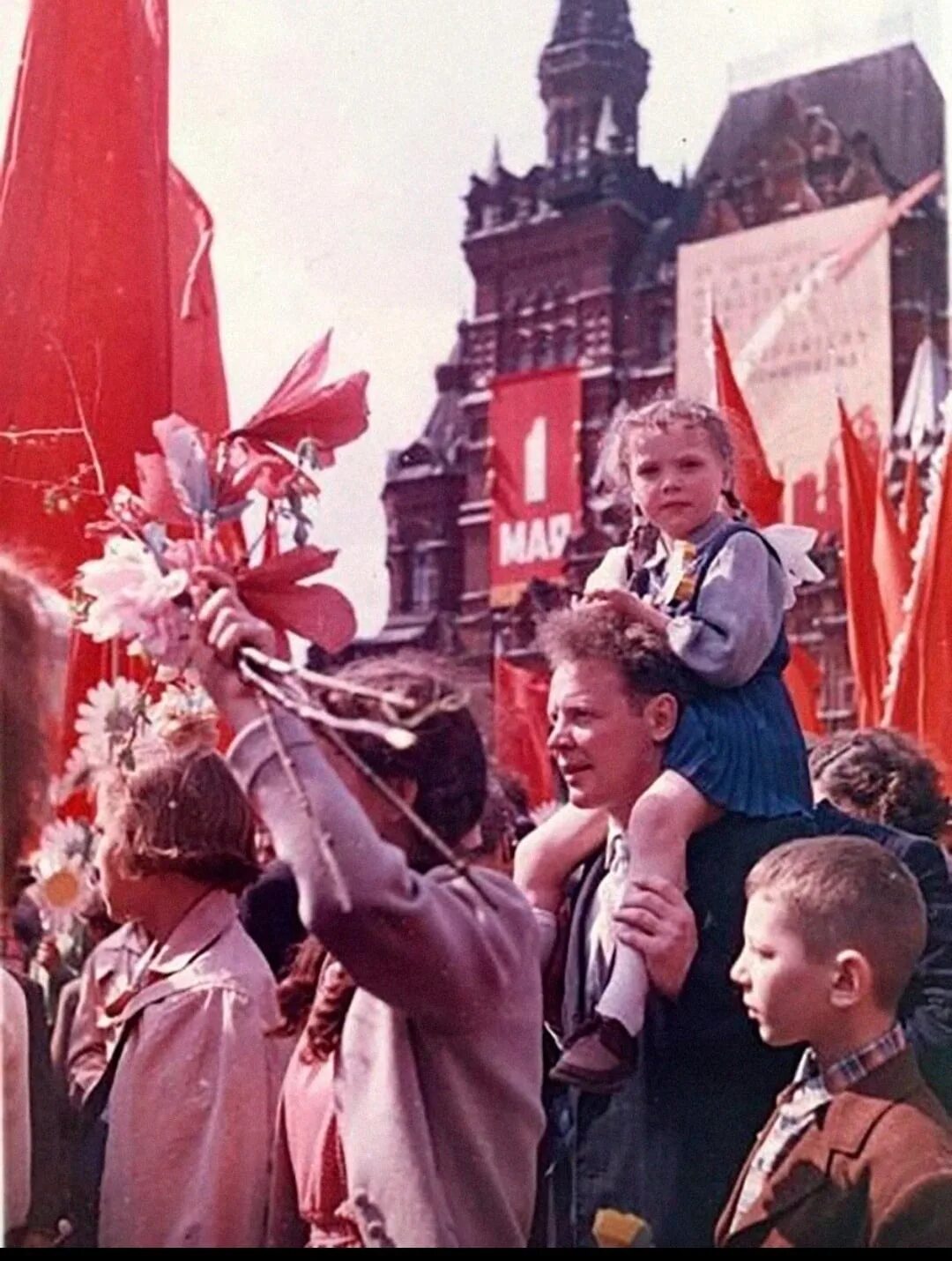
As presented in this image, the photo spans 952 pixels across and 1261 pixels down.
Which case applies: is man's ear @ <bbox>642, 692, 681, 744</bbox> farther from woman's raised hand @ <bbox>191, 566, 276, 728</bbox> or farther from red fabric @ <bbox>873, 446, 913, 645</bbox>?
woman's raised hand @ <bbox>191, 566, 276, 728</bbox>

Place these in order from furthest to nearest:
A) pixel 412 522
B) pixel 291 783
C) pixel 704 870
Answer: pixel 412 522
pixel 704 870
pixel 291 783

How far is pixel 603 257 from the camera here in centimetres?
311

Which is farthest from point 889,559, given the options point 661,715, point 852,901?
point 852,901

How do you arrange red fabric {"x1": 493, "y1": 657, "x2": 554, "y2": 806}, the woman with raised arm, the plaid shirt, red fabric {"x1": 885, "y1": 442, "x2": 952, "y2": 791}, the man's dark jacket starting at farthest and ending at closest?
red fabric {"x1": 885, "y1": 442, "x2": 952, "y2": 791} < red fabric {"x1": 493, "y1": 657, "x2": 554, "y2": 806} < the man's dark jacket < the plaid shirt < the woman with raised arm

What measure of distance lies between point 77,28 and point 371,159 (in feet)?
1.72

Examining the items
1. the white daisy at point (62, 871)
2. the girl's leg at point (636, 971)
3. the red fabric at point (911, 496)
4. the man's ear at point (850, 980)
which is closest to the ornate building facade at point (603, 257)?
the red fabric at point (911, 496)

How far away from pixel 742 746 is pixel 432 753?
43cm

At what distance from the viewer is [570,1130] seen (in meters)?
2.80

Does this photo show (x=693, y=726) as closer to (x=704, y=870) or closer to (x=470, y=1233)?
(x=704, y=870)

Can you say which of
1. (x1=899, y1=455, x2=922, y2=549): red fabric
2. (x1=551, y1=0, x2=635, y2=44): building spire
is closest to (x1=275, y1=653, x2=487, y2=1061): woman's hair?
(x1=899, y1=455, x2=922, y2=549): red fabric

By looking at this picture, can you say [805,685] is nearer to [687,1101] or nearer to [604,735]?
[604,735]

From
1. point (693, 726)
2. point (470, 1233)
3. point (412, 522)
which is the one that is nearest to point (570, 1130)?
point (470, 1233)

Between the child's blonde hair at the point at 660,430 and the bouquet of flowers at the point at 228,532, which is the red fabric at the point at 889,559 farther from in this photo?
the bouquet of flowers at the point at 228,532

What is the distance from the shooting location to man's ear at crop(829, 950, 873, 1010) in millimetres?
2680
